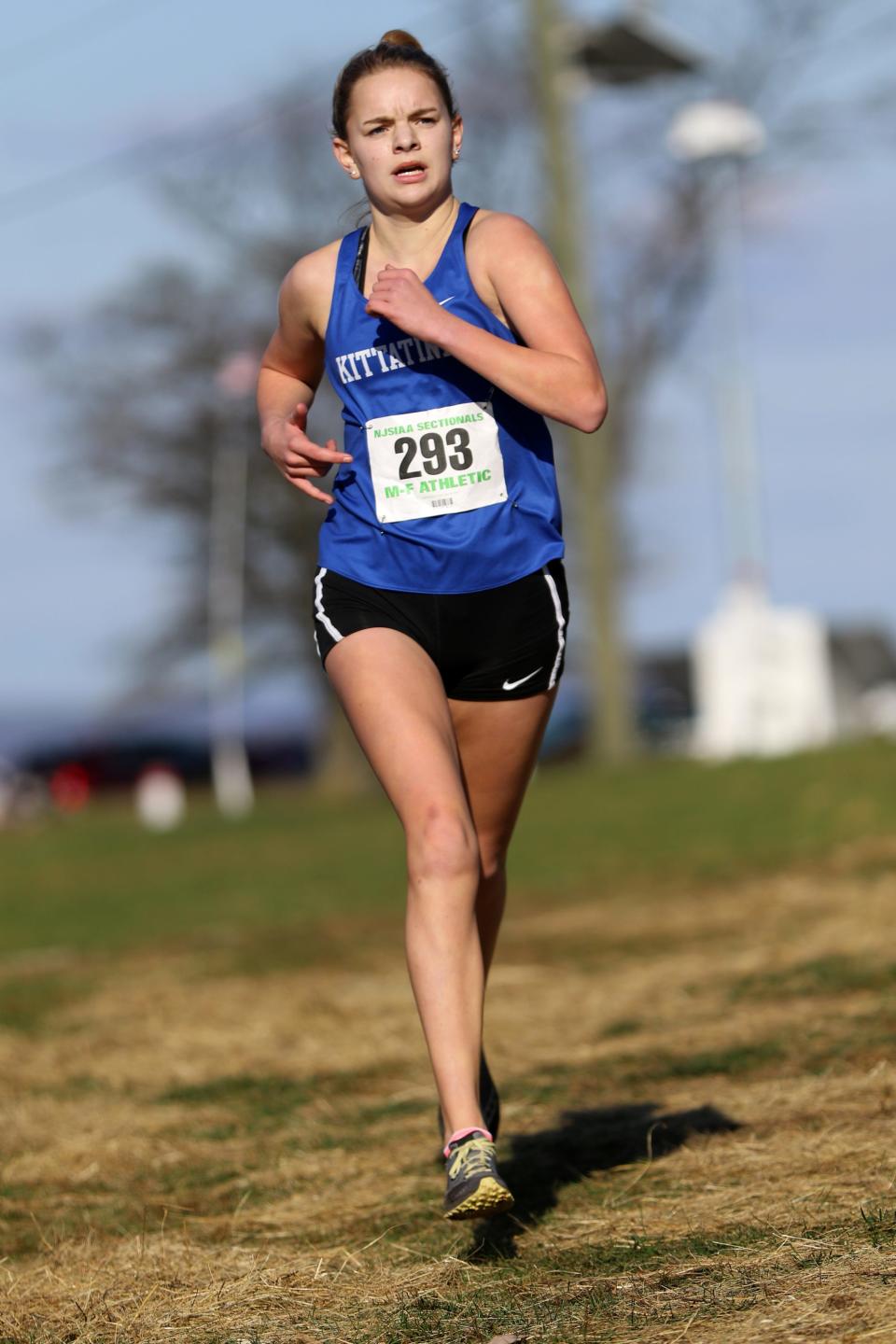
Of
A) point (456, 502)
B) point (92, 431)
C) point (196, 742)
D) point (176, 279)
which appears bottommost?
point (196, 742)

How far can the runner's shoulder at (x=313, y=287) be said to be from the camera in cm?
425

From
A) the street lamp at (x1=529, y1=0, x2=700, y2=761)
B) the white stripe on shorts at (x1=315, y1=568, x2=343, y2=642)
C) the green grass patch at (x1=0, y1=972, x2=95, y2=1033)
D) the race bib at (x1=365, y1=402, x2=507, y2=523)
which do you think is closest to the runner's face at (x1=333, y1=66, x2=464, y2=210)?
the race bib at (x1=365, y1=402, x2=507, y2=523)

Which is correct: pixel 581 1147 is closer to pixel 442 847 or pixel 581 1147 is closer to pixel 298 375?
pixel 442 847

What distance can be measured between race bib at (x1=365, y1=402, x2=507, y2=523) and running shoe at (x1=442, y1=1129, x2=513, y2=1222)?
1.30 metres

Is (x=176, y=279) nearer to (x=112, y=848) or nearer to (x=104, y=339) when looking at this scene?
(x=104, y=339)

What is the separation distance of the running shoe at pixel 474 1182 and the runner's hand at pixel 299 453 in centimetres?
135

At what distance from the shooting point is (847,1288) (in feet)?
10.3

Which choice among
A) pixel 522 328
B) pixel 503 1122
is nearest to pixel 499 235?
pixel 522 328

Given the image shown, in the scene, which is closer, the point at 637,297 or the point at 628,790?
the point at 628,790

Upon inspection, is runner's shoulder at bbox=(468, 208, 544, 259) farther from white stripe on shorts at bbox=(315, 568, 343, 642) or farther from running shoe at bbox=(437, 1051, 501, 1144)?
running shoe at bbox=(437, 1051, 501, 1144)

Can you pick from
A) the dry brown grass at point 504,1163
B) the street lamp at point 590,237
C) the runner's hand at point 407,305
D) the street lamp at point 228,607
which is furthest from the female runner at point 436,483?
the street lamp at point 228,607

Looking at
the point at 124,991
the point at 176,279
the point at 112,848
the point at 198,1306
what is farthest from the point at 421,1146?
the point at 176,279

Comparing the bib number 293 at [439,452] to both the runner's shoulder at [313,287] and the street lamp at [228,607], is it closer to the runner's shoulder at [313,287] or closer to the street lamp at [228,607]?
the runner's shoulder at [313,287]

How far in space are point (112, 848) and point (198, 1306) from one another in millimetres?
15980
